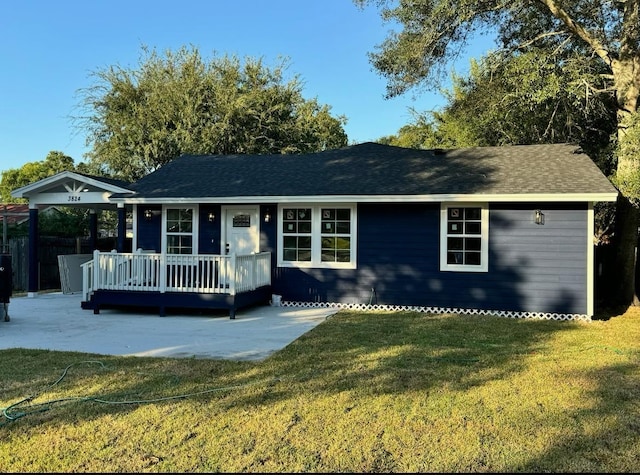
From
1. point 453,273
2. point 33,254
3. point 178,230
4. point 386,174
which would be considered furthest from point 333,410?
point 33,254

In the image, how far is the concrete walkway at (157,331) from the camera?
6.45 meters

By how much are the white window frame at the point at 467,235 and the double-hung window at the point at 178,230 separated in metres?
5.59

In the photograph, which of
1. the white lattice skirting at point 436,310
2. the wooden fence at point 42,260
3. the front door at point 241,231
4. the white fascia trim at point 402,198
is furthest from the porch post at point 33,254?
the white lattice skirting at point 436,310

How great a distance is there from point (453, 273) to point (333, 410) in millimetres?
6232

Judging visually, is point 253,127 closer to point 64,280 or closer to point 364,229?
point 64,280

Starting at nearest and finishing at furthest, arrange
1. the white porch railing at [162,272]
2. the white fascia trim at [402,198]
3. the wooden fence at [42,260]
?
1. the white fascia trim at [402,198]
2. the white porch railing at [162,272]
3. the wooden fence at [42,260]

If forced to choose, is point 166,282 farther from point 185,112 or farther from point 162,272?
point 185,112

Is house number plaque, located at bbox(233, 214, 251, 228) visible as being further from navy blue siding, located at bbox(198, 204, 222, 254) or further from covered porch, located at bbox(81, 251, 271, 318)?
covered porch, located at bbox(81, 251, 271, 318)

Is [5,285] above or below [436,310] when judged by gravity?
above

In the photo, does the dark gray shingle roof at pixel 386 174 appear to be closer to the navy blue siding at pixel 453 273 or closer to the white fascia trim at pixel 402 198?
the white fascia trim at pixel 402 198

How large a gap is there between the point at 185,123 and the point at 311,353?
17627 millimetres

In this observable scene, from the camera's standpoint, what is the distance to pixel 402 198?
31.4ft

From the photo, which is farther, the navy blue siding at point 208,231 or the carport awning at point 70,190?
the carport awning at point 70,190

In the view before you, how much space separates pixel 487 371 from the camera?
5316mm
